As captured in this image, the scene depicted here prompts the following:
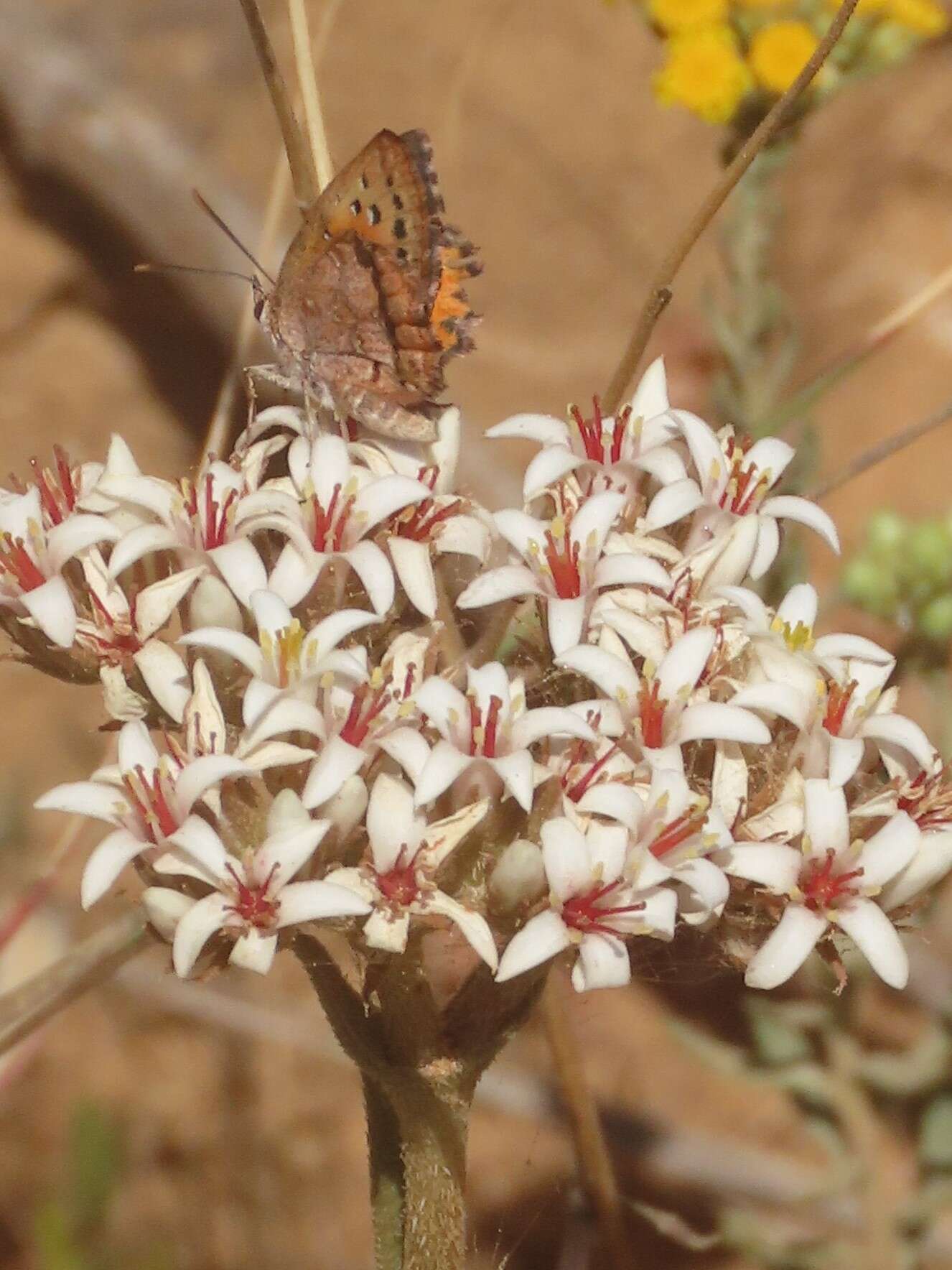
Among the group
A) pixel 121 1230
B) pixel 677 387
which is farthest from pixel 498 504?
pixel 121 1230

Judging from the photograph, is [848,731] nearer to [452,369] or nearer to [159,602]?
[159,602]

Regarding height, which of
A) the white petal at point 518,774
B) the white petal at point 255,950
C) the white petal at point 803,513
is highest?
the white petal at point 803,513

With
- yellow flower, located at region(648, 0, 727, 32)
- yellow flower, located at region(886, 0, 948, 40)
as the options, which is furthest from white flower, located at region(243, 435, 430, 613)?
yellow flower, located at region(886, 0, 948, 40)

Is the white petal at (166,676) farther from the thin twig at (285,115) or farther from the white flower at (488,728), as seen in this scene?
the thin twig at (285,115)

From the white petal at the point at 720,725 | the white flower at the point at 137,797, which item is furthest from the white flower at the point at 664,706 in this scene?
Answer: the white flower at the point at 137,797

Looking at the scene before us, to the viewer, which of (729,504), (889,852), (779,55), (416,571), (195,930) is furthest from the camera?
(779,55)

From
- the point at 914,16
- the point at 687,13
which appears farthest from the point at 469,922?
the point at 914,16
